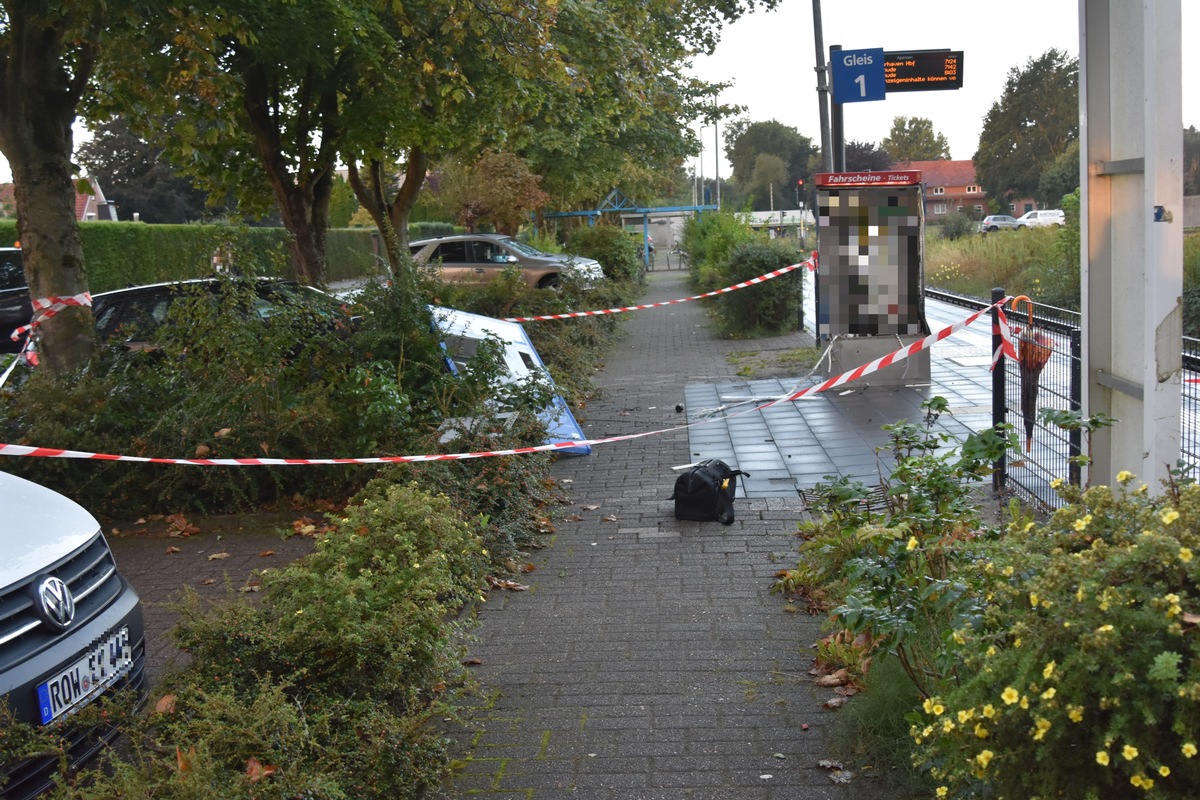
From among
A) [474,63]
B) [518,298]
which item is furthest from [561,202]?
[474,63]

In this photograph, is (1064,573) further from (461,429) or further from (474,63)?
(474,63)

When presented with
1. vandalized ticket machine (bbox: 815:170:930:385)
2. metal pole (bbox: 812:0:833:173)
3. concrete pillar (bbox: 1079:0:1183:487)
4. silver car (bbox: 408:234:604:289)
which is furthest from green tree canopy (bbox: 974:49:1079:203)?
concrete pillar (bbox: 1079:0:1183:487)

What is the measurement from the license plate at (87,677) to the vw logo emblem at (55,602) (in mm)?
143

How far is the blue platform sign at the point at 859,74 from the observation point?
13078 mm

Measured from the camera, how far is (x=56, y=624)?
3689mm

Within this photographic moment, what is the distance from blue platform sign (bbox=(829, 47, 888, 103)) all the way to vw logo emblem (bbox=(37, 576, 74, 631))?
1144 centimetres

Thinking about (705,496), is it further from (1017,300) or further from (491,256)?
(491,256)

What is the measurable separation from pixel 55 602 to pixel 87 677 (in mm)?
281

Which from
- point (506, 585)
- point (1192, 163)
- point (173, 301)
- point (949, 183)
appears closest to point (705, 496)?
point (506, 585)

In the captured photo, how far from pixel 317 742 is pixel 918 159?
391 feet

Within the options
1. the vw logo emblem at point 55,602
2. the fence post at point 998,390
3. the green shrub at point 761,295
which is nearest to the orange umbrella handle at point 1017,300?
the fence post at point 998,390

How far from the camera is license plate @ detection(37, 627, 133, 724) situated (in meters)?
3.53

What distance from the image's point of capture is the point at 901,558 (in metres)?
3.61

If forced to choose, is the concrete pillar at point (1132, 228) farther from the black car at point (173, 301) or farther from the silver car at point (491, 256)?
the silver car at point (491, 256)
